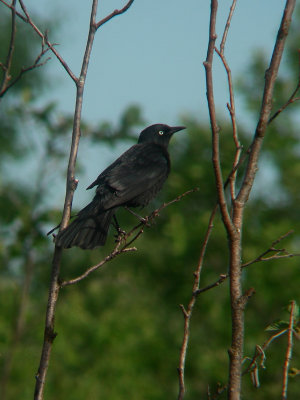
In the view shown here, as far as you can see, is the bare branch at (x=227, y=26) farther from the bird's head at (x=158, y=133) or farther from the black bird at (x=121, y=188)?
the bird's head at (x=158, y=133)

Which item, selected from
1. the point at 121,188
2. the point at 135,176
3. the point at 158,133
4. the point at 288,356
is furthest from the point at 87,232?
the point at 158,133

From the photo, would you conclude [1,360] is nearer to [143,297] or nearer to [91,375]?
[91,375]

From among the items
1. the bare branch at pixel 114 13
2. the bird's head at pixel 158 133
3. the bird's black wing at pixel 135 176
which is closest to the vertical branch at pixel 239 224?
the bare branch at pixel 114 13

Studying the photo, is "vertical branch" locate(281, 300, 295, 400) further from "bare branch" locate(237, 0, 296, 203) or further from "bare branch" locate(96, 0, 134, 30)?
"bare branch" locate(96, 0, 134, 30)

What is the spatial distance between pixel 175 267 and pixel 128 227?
3839mm

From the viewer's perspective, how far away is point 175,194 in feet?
106

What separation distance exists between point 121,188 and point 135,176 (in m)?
0.41

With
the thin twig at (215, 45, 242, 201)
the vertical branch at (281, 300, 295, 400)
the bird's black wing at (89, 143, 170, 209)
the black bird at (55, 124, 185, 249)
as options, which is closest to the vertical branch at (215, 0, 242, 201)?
the thin twig at (215, 45, 242, 201)

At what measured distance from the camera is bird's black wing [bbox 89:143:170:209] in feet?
17.7

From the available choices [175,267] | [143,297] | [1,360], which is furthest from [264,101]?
[175,267]

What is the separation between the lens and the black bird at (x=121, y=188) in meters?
4.09

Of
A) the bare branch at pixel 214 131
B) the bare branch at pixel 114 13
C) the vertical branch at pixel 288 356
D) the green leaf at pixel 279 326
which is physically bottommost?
the vertical branch at pixel 288 356

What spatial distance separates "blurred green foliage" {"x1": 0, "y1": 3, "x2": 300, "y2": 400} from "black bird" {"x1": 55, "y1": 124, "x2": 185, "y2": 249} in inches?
93.8

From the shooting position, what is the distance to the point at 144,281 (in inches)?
1172
